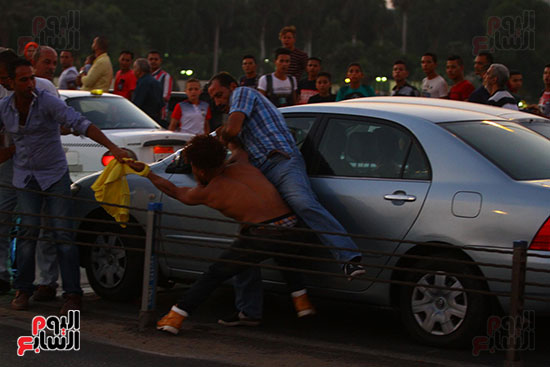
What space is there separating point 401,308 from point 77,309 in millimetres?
2452

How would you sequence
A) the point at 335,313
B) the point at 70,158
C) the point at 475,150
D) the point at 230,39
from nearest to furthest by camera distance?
1. the point at 475,150
2. the point at 335,313
3. the point at 70,158
4. the point at 230,39

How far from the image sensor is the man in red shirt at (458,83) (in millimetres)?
11406

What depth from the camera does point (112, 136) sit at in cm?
1170

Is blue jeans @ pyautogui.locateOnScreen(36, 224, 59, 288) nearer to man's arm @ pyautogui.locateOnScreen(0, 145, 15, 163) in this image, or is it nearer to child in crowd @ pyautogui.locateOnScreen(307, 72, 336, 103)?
man's arm @ pyautogui.locateOnScreen(0, 145, 15, 163)

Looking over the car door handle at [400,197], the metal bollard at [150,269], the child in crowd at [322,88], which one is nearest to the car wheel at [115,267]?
the metal bollard at [150,269]

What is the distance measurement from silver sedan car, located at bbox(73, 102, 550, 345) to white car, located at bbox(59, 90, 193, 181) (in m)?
4.32

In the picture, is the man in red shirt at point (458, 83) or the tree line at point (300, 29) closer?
the man in red shirt at point (458, 83)

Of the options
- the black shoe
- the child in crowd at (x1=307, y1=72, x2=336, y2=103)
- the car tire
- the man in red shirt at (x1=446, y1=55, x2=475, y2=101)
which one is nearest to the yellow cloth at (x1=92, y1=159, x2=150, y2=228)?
the black shoe

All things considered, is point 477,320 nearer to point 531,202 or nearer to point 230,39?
point 531,202

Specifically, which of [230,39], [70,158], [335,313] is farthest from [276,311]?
[230,39]

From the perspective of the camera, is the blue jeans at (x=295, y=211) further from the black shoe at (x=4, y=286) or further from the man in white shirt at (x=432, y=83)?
the man in white shirt at (x=432, y=83)

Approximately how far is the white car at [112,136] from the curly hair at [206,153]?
4.72 metres

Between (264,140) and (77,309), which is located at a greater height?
(264,140)

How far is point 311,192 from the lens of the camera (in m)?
6.71
